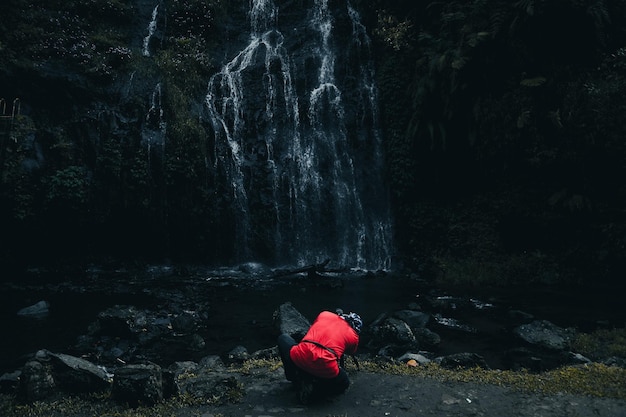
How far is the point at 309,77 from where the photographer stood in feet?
82.8

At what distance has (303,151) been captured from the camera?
76.8 ft

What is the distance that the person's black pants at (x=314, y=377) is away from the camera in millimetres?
6688

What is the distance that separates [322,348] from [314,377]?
537 mm

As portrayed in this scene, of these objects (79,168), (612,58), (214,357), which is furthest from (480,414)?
(79,168)

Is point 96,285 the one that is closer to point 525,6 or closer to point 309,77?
point 309,77

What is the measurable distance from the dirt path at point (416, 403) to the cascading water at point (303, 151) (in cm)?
1431

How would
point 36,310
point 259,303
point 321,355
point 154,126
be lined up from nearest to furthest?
point 321,355 < point 36,310 < point 259,303 < point 154,126

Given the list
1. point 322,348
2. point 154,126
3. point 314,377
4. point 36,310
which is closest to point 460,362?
point 314,377

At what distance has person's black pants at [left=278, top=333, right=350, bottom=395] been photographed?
6688 millimetres

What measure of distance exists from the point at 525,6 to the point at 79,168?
19430mm

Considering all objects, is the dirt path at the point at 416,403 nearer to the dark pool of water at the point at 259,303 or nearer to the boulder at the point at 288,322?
the dark pool of water at the point at 259,303

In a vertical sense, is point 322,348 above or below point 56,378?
above

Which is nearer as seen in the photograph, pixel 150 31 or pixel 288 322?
pixel 288 322

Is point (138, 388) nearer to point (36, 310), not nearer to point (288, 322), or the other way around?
point (288, 322)
